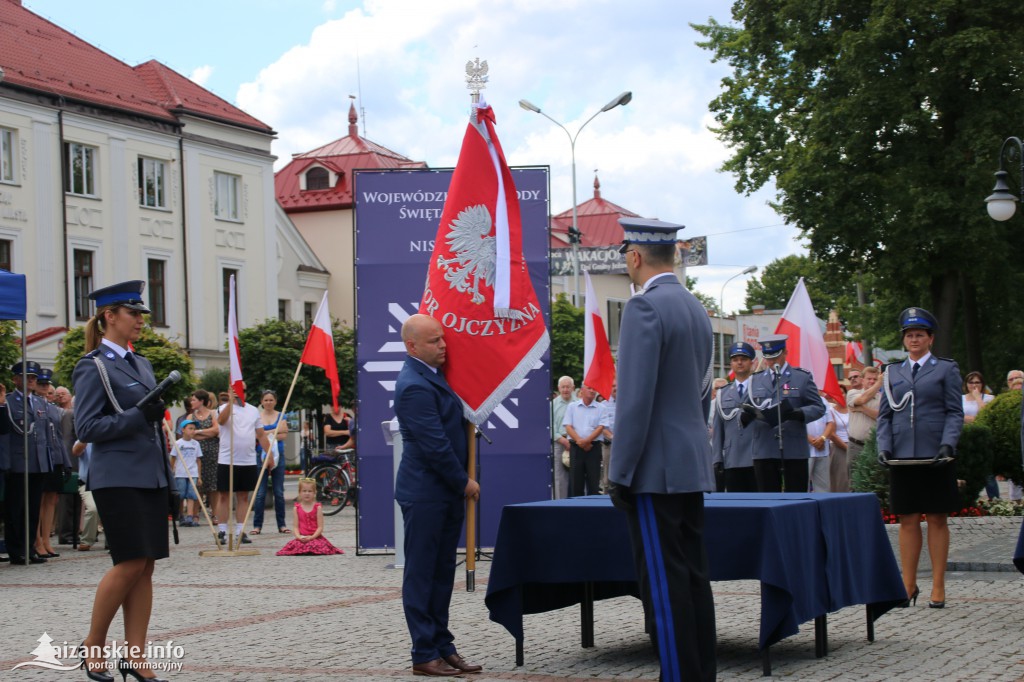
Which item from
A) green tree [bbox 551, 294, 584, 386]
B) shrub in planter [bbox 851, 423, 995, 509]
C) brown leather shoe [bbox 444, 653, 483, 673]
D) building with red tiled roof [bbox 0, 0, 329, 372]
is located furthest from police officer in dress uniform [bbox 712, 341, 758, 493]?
green tree [bbox 551, 294, 584, 386]

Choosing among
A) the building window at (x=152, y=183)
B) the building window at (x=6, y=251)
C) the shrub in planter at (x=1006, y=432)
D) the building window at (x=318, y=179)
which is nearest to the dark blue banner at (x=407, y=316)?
the shrub in planter at (x=1006, y=432)

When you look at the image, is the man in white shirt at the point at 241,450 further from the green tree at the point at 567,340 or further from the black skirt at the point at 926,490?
the green tree at the point at 567,340

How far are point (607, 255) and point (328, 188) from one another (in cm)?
2065

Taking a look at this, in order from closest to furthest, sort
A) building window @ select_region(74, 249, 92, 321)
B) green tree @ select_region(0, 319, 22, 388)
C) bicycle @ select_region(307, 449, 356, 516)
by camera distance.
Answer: green tree @ select_region(0, 319, 22, 388) < bicycle @ select_region(307, 449, 356, 516) < building window @ select_region(74, 249, 92, 321)

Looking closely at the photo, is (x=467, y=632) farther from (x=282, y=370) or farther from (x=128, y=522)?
(x=282, y=370)

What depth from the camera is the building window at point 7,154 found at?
41.6m

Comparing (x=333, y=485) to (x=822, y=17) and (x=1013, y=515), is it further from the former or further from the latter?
(x=822, y=17)

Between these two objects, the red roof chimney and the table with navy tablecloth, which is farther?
the red roof chimney

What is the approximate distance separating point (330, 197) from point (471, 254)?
54.7 meters

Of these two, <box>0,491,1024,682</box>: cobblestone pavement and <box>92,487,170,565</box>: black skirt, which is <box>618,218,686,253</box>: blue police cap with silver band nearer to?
<box>0,491,1024,682</box>: cobblestone pavement

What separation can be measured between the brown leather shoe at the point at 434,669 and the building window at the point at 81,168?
129ft

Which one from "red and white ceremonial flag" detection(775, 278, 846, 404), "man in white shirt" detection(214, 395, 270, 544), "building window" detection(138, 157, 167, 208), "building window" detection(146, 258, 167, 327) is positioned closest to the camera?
"red and white ceremonial flag" detection(775, 278, 846, 404)

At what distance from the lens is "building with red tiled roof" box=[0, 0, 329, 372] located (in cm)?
4253

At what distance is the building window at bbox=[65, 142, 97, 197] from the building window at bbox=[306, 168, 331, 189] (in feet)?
67.5
